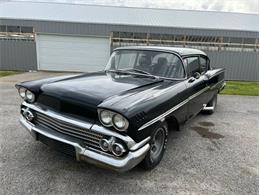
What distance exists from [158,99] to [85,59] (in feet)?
37.9

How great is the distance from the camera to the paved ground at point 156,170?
2.64 m

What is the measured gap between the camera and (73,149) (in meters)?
2.57

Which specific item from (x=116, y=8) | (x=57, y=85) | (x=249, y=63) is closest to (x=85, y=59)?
(x=116, y=8)

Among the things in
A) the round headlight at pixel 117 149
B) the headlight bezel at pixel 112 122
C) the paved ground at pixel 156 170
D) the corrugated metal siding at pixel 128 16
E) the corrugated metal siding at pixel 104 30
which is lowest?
the paved ground at pixel 156 170

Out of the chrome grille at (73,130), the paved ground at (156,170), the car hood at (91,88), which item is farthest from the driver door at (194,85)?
the chrome grille at (73,130)

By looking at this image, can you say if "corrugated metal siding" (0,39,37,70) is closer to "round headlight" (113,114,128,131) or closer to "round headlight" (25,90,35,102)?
"round headlight" (25,90,35,102)

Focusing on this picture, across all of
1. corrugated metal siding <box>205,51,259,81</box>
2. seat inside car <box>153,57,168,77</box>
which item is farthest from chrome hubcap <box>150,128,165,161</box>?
corrugated metal siding <box>205,51,259,81</box>

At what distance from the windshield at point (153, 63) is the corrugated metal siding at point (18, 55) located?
1136 cm

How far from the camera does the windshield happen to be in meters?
3.81

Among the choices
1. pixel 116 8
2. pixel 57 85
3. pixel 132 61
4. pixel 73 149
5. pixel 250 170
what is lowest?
pixel 250 170

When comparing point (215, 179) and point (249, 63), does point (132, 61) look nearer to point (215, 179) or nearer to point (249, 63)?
point (215, 179)

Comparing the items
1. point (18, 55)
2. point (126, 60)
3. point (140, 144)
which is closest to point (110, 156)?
point (140, 144)

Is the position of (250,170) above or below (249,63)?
below

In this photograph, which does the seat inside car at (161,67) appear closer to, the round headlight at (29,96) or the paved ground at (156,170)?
the paved ground at (156,170)
